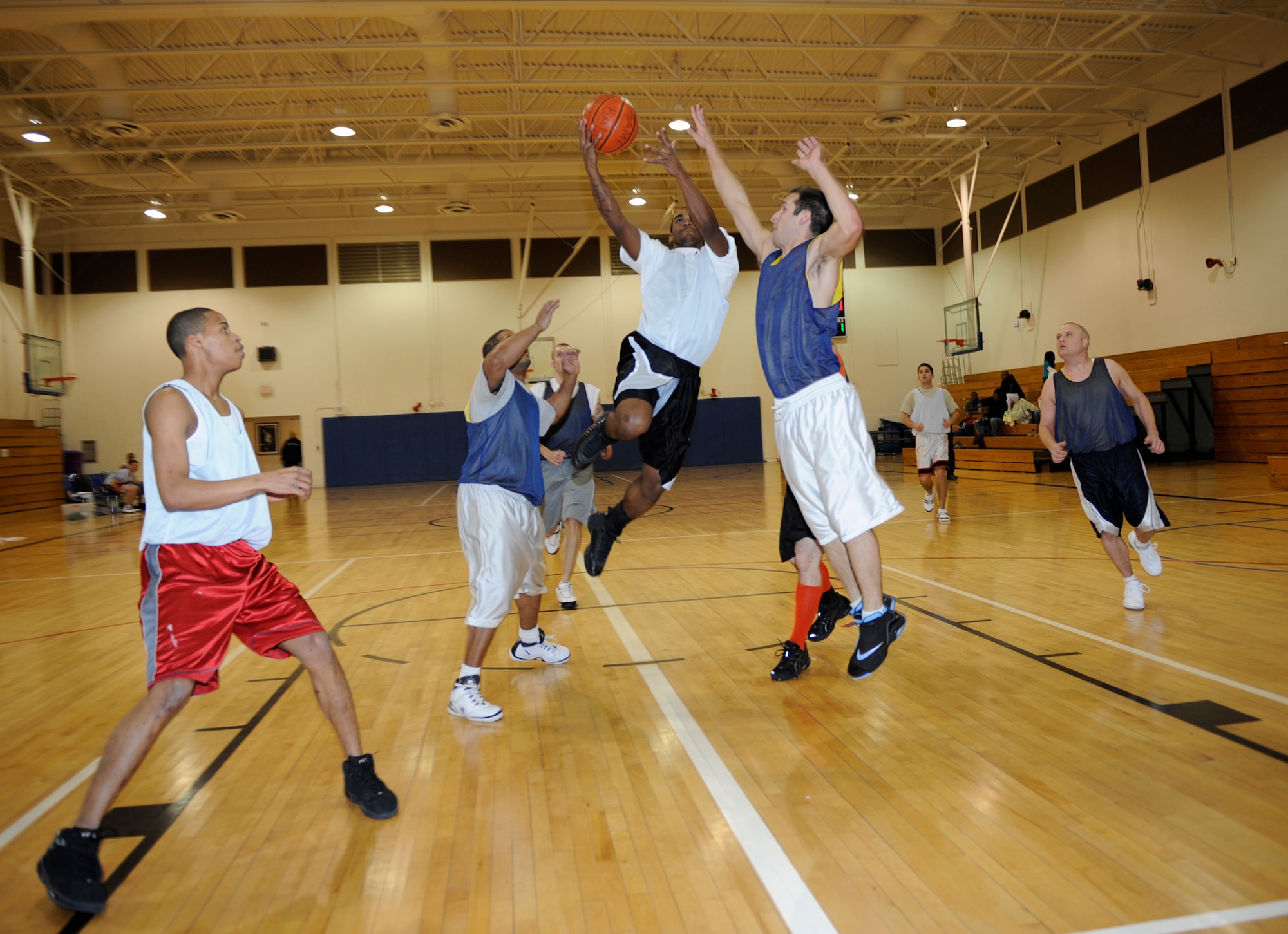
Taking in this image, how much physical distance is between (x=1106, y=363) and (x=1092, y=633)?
5.63 feet

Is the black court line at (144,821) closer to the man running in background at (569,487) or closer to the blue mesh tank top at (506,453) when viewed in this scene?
the blue mesh tank top at (506,453)

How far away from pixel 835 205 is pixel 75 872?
3.10m

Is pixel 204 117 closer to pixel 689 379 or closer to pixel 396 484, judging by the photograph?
pixel 396 484

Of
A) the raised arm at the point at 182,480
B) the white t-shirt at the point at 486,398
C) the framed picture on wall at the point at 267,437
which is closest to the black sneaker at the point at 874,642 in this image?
the white t-shirt at the point at 486,398

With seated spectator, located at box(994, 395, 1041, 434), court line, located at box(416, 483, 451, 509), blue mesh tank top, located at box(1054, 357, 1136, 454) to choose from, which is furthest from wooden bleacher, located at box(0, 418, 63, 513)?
Answer: seated spectator, located at box(994, 395, 1041, 434)

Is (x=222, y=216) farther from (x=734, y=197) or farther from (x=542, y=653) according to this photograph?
(x=734, y=197)

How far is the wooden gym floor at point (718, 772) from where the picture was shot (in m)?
2.24

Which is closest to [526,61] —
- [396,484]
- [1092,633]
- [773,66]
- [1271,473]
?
[773,66]

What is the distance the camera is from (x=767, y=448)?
85.1 feet

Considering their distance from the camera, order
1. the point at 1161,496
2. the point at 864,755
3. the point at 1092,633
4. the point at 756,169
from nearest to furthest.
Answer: the point at 864,755, the point at 1092,633, the point at 1161,496, the point at 756,169

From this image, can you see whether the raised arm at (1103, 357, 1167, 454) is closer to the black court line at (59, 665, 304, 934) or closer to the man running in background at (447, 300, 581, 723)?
the man running in background at (447, 300, 581, 723)

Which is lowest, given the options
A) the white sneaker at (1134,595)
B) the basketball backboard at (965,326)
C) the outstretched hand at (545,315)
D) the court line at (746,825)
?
the court line at (746,825)

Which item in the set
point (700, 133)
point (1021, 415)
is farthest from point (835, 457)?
point (1021, 415)

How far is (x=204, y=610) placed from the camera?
2.62 metres
